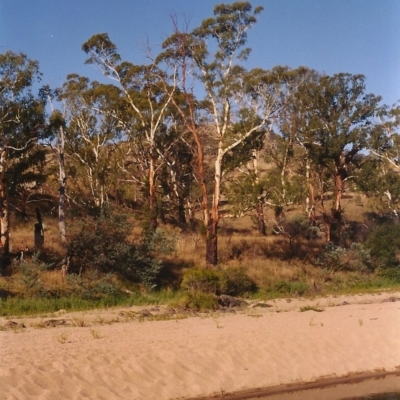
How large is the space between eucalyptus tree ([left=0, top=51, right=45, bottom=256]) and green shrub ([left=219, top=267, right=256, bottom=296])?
936 cm

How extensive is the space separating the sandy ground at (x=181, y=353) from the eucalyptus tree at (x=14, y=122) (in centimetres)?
970

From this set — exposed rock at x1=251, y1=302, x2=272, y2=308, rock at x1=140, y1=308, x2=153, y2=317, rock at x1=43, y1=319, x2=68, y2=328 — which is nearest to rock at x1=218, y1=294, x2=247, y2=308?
exposed rock at x1=251, y1=302, x2=272, y2=308

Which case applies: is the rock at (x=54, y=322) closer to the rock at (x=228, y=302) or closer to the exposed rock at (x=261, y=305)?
the rock at (x=228, y=302)

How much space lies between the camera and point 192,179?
48.7 metres

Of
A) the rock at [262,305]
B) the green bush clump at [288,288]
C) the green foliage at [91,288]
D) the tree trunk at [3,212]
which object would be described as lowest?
the rock at [262,305]

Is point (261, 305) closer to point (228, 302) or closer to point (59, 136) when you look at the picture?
point (228, 302)

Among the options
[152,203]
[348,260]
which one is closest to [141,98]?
[152,203]

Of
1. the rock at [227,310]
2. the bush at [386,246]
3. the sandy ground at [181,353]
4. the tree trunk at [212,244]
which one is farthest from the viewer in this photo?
the bush at [386,246]

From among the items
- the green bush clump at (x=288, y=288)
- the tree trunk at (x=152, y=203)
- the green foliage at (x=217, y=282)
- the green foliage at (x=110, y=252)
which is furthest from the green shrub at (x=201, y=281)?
the tree trunk at (x=152, y=203)

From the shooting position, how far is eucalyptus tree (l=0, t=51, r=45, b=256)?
25.6 metres

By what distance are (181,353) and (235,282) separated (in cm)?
1530

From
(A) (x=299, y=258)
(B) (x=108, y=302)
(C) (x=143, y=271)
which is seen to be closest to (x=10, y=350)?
(B) (x=108, y=302)

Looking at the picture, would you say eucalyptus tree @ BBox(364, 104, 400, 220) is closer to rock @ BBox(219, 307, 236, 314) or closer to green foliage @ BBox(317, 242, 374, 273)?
green foliage @ BBox(317, 242, 374, 273)

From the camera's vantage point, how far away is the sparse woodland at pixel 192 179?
26.2 meters
